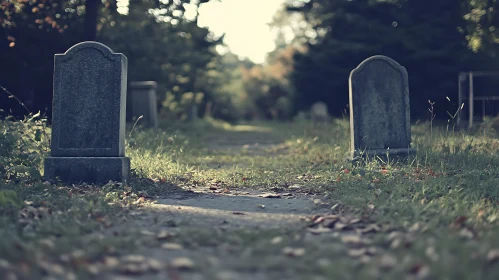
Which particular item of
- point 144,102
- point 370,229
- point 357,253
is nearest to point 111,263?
point 357,253

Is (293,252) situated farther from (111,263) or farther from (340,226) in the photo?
(111,263)

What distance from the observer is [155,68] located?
19203 millimetres

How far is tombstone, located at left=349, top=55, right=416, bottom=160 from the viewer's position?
28.5 ft

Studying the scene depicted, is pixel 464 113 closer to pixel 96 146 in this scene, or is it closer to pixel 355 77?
pixel 355 77

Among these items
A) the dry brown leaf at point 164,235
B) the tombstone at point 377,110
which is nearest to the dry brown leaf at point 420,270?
the dry brown leaf at point 164,235

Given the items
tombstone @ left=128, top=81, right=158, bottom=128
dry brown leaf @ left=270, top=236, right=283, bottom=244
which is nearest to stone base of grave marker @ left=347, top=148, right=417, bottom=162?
dry brown leaf @ left=270, top=236, right=283, bottom=244

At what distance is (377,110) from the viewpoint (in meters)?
8.76

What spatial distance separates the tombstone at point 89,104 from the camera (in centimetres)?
729

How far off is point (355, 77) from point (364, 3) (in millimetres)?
15366

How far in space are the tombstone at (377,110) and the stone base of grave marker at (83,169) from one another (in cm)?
380

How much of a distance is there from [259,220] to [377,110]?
14.8 feet

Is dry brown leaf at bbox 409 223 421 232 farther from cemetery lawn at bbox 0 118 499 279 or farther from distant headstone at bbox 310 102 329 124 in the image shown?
distant headstone at bbox 310 102 329 124

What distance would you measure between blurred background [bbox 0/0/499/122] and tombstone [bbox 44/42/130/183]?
165 inches

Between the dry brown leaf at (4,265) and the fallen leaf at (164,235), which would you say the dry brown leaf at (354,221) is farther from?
the dry brown leaf at (4,265)
